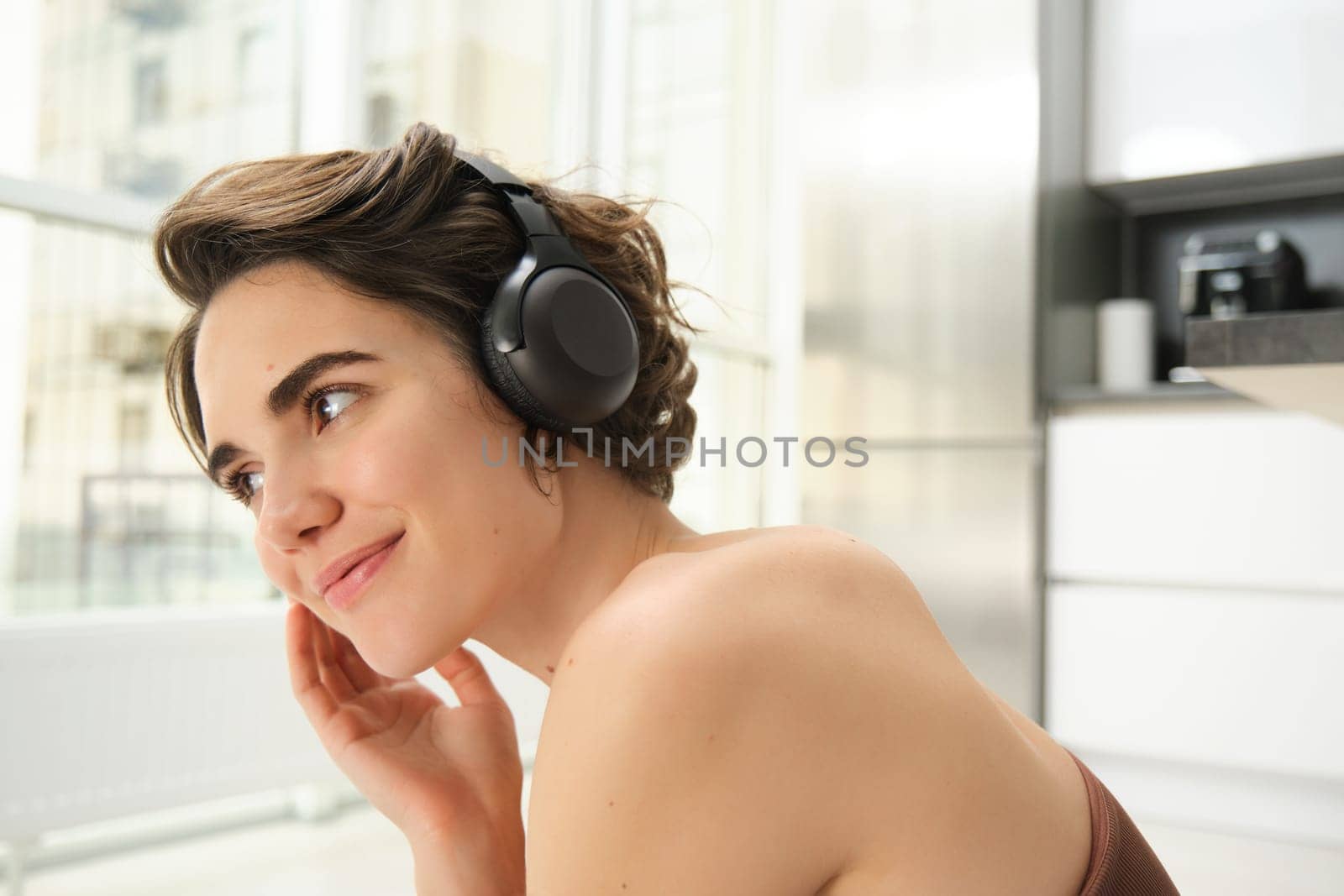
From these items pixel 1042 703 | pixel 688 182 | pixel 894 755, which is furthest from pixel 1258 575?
pixel 894 755

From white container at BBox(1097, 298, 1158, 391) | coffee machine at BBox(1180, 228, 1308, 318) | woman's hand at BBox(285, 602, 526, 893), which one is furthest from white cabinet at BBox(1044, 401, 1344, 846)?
woman's hand at BBox(285, 602, 526, 893)

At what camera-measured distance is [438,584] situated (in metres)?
0.77

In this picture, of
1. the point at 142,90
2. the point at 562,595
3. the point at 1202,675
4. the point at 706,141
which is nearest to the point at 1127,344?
the point at 1202,675

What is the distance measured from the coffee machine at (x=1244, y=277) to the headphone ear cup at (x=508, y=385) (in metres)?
2.88

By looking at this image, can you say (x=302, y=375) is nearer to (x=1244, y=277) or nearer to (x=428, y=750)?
(x=428, y=750)

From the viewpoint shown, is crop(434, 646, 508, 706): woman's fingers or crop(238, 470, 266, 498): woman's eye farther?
crop(434, 646, 508, 706): woman's fingers

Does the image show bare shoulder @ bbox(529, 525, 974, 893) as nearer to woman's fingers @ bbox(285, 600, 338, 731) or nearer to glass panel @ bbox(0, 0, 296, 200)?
woman's fingers @ bbox(285, 600, 338, 731)

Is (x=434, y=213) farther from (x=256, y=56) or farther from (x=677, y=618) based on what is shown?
(x=256, y=56)

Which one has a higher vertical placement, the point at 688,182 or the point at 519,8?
the point at 519,8

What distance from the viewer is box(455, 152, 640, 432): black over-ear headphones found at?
0.78 metres

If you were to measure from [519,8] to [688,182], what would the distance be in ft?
2.93

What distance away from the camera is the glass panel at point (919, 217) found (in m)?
3.09

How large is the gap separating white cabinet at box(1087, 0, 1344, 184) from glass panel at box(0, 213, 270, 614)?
8.42ft

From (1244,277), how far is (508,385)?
9.81 ft
